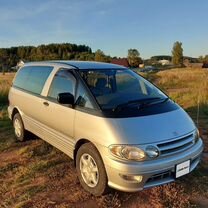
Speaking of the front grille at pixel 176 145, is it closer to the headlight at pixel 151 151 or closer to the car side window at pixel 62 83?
the headlight at pixel 151 151

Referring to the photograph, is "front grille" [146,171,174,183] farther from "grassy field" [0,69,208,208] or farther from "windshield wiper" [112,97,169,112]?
"windshield wiper" [112,97,169,112]

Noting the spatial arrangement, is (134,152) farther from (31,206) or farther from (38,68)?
(38,68)

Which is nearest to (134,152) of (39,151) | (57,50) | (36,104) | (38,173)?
(38,173)

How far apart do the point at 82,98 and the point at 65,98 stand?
24cm

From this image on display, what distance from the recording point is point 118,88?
183 inches

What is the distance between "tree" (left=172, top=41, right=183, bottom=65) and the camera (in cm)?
7172

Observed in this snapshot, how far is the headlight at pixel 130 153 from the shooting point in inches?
135

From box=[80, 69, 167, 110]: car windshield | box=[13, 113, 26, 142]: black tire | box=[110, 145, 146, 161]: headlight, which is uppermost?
box=[80, 69, 167, 110]: car windshield

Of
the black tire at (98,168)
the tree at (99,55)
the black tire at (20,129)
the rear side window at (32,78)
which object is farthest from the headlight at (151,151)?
the tree at (99,55)

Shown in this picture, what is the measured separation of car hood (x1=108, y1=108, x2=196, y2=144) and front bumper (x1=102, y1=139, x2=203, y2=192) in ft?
0.78

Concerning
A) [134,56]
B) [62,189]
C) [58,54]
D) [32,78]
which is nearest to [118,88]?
[62,189]

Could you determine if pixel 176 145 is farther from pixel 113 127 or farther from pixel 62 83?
pixel 62 83

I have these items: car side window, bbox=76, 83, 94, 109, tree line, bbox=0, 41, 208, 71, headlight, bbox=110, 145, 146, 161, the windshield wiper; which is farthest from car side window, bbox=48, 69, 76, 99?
tree line, bbox=0, 41, 208, 71

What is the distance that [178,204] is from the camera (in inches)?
144
